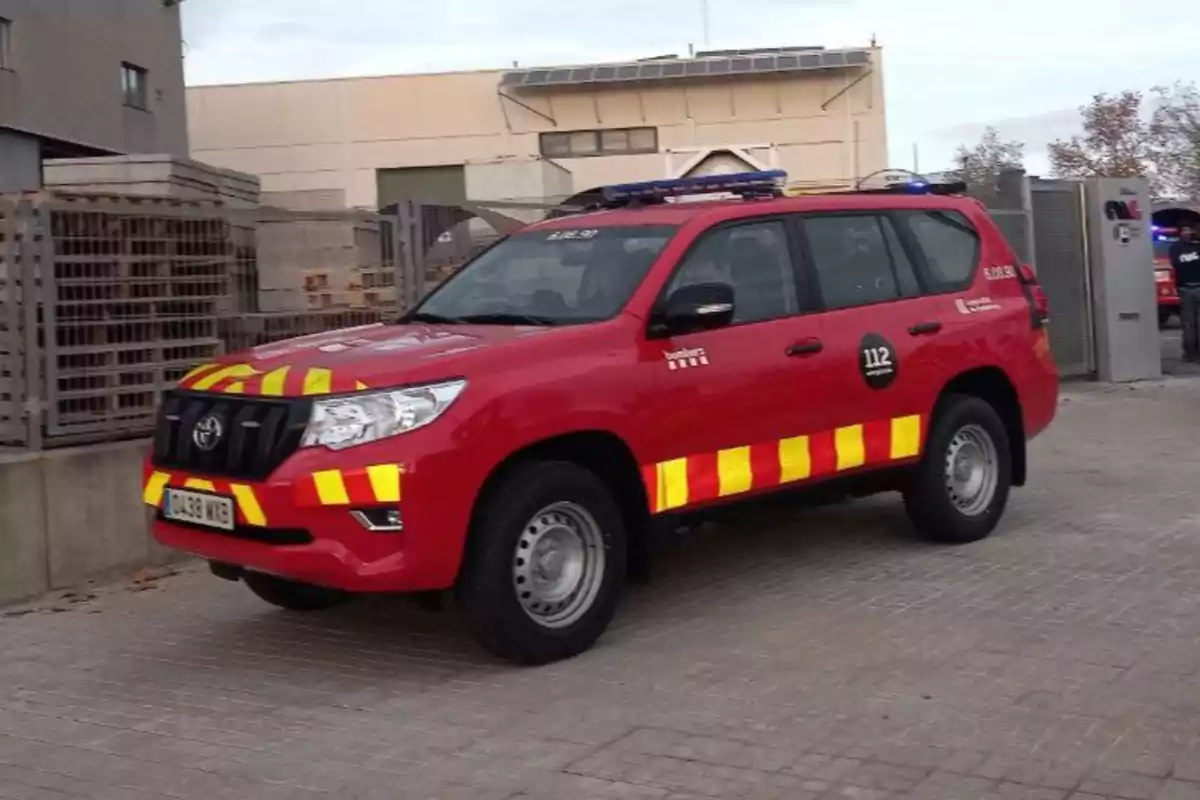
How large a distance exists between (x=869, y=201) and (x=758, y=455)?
1.77 m

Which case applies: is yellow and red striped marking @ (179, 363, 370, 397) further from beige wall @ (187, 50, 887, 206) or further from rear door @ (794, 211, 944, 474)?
Result: beige wall @ (187, 50, 887, 206)

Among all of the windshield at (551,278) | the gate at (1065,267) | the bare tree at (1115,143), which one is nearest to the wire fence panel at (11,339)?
the windshield at (551,278)

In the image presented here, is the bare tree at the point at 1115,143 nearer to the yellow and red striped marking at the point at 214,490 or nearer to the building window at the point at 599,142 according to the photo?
the building window at the point at 599,142

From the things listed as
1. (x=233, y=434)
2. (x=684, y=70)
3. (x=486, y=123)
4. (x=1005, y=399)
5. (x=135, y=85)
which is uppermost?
(x=684, y=70)

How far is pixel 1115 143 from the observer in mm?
48500

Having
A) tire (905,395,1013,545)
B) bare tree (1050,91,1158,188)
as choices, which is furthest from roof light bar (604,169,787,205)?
bare tree (1050,91,1158,188)

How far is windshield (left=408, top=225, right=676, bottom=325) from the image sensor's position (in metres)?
6.33

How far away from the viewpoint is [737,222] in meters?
6.82

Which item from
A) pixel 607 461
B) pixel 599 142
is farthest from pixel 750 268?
pixel 599 142

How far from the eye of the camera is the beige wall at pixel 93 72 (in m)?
22.2

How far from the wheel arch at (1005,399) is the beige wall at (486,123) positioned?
93.9 feet

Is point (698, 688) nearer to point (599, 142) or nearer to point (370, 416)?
point (370, 416)

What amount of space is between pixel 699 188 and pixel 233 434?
2.85m

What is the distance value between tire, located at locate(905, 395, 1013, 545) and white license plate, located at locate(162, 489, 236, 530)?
11.9 ft
